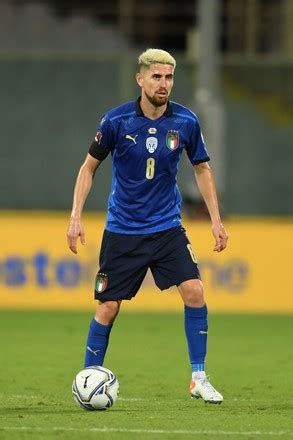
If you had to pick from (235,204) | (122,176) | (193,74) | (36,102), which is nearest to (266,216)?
(235,204)

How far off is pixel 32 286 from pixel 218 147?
14.7 feet

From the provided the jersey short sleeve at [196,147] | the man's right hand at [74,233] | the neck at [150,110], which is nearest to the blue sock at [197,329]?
the man's right hand at [74,233]

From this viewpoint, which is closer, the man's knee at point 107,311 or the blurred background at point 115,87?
the man's knee at point 107,311

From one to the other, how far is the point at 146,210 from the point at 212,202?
0.43 m

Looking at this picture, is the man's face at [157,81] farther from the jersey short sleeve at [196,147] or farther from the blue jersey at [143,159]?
the jersey short sleeve at [196,147]

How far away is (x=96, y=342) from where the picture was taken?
8375 mm

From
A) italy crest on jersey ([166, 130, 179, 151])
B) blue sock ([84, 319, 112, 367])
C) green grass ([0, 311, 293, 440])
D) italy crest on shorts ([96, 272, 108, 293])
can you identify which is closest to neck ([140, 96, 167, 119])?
italy crest on jersey ([166, 130, 179, 151])

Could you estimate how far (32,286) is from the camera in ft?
52.9

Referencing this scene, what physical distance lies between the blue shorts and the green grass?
75cm

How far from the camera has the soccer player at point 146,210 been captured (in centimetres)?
825

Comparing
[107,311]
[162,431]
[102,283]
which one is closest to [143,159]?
[102,283]

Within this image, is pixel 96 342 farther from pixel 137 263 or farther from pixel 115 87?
pixel 115 87

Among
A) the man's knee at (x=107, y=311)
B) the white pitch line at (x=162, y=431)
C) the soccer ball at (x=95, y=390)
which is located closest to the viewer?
the white pitch line at (x=162, y=431)

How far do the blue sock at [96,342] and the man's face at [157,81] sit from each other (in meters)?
1.44
